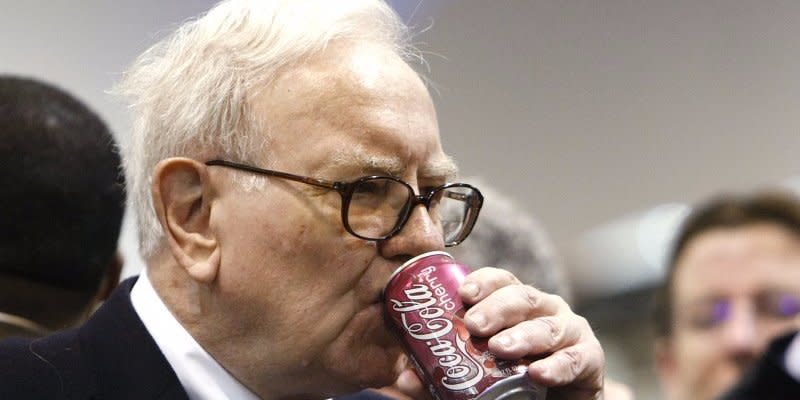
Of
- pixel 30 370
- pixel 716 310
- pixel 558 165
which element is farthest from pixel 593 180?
pixel 30 370

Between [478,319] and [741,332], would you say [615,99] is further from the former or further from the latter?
[478,319]

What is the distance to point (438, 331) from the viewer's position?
123 cm

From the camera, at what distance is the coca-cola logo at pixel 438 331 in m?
1.20

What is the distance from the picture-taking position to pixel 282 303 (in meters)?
1.35

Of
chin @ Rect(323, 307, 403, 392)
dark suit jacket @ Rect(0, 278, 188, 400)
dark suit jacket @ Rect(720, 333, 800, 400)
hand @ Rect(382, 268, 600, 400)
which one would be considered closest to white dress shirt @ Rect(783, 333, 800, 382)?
dark suit jacket @ Rect(720, 333, 800, 400)

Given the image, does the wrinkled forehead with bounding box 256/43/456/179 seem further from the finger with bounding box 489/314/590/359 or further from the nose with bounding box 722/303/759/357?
the nose with bounding box 722/303/759/357

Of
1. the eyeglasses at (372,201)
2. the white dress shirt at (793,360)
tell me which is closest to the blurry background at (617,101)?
the eyeglasses at (372,201)

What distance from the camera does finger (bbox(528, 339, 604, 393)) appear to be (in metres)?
1.25

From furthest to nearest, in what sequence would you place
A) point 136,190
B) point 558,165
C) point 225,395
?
1. point 558,165
2. point 136,190
3. point 225,395

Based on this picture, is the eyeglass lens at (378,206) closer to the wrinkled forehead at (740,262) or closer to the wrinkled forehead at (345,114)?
the wrinkled forehead at (345,114)

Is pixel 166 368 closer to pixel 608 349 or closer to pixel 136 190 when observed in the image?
pixel 136 190

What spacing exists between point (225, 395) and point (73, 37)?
107 centimetres

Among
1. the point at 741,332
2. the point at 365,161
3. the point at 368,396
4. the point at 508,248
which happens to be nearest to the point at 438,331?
the point at 365,161

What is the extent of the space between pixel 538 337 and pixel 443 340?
0.43ft
